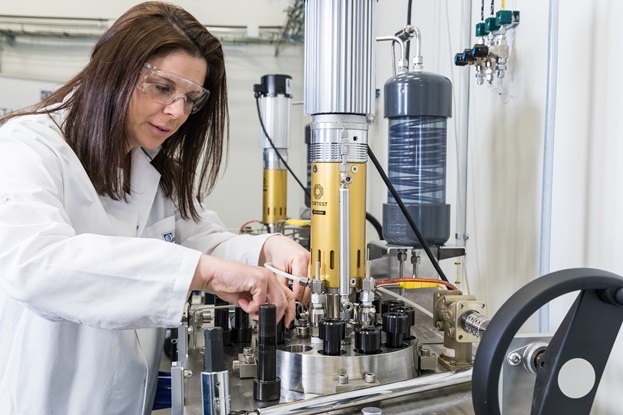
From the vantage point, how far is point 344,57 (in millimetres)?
865

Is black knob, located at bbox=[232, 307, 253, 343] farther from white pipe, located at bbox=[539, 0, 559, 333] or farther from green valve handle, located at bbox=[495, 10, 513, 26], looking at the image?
green valve handle, located at bbox=[495, 10, 513, 26]

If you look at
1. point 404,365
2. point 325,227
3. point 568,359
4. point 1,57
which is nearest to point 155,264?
point 325,227

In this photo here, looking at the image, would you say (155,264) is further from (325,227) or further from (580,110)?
(580,110)

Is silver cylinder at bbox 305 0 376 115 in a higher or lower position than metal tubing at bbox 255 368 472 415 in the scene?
higher

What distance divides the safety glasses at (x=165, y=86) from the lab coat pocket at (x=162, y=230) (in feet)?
0.93

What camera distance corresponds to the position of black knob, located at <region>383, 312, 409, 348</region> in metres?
0.82

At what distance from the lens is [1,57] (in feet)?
14.2

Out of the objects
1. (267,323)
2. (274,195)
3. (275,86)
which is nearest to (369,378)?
(267,323)

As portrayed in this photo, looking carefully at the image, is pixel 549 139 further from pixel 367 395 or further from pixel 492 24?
pixel 367 395

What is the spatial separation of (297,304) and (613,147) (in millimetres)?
592

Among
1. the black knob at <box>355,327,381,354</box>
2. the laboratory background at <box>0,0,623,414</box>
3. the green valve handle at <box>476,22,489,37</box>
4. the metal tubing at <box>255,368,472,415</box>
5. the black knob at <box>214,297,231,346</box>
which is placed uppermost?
the green valve handle at <box>476,22,489,37</box>

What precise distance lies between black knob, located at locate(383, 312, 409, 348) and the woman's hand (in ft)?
0.59

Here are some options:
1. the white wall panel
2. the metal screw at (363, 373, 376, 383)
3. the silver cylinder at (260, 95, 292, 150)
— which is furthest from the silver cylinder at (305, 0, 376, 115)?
the white wall panel

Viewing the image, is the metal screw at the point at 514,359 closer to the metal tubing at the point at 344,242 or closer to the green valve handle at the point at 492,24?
the metal tubing at the point at 344,242
